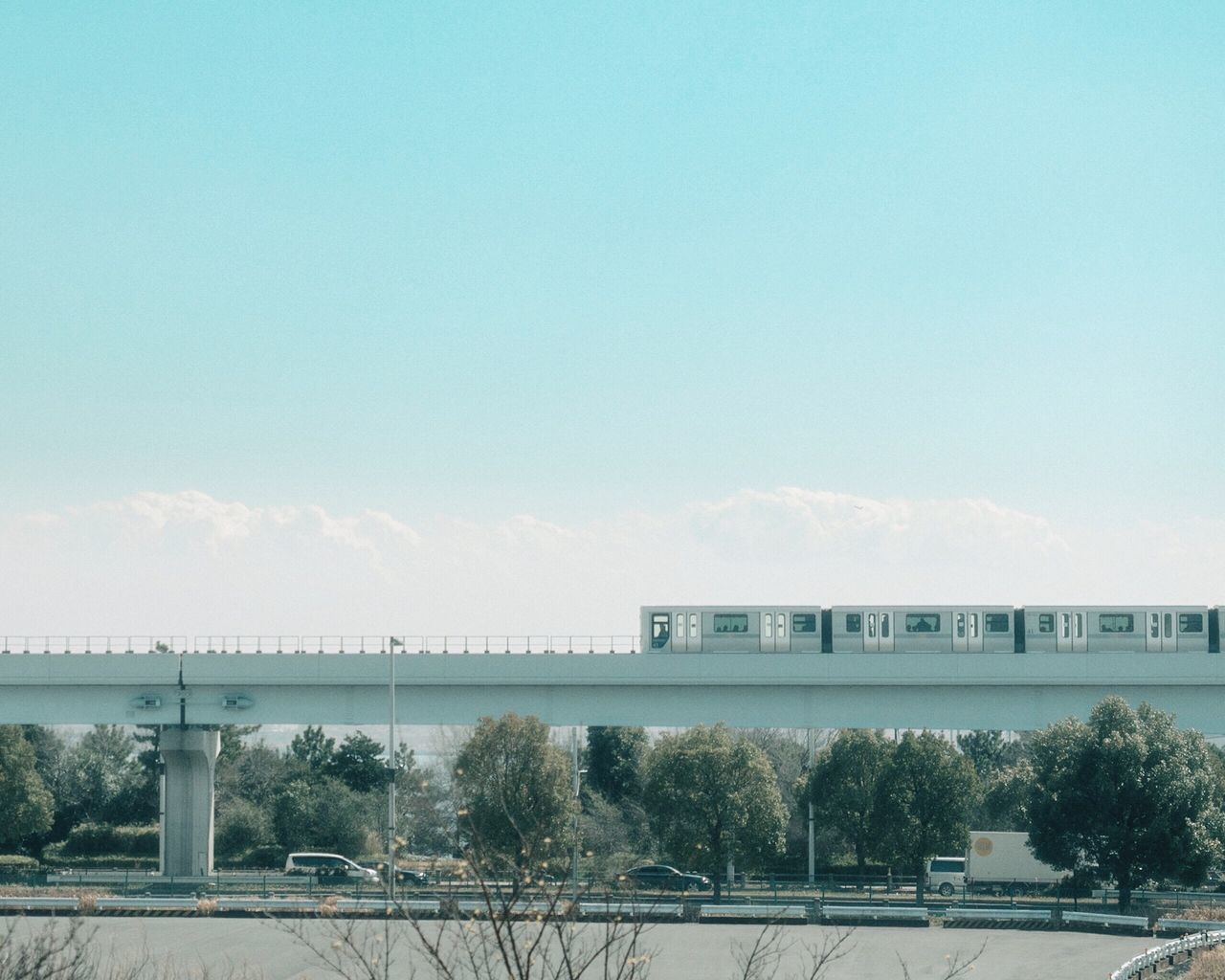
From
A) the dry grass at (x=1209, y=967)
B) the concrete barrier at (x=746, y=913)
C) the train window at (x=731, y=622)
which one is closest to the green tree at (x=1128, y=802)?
the concrete barrier at (x=746, y=913)

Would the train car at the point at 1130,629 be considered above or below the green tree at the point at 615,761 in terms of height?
above

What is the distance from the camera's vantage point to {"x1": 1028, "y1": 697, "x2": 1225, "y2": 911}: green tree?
44531 mm

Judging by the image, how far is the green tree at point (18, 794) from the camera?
231 feet

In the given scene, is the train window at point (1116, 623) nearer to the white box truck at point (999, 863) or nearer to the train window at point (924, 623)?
the train window at point (924, 623)

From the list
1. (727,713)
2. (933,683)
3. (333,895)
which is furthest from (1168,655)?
(333,895)

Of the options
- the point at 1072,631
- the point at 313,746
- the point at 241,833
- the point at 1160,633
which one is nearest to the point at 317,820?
the point at 241,833

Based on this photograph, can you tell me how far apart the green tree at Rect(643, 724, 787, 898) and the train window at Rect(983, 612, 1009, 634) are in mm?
12851

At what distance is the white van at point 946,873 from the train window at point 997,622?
927 cm

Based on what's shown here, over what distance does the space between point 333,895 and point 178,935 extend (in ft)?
23.7

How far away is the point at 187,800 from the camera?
60.6m

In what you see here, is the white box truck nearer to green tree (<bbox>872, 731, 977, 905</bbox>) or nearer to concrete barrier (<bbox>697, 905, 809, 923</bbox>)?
green tree (<bbox>872, 731, 977, 905</bbox>)

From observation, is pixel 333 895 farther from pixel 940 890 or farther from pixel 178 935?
pixel 940 890

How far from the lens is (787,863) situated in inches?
2564

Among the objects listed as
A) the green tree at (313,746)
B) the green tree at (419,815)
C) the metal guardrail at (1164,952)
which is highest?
the green tree at (313,746)
